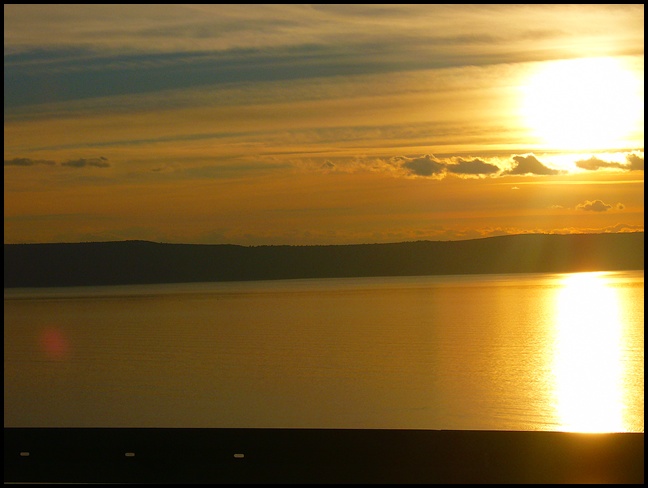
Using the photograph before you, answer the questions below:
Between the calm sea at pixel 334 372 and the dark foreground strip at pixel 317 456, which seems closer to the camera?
the dark foreground strip at pixel 317 456

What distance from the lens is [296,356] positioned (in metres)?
23.5

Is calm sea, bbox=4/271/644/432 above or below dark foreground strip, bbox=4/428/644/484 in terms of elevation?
above

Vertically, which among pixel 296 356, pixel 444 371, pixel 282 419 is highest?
pixel 296 356

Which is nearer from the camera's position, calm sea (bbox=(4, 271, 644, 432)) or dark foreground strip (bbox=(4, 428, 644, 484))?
dark foreground strip (bbox=(4, 428, 644, 484))

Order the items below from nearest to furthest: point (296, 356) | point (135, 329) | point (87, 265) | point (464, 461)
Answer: point (464, 461) < point (296, 356) < point (135, 329) < point (87, 265)

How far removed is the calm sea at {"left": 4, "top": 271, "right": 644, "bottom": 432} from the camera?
13.7 m

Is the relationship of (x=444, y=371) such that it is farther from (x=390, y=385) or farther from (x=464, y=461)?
(x=464, y=461)

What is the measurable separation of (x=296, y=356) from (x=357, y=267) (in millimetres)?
87227

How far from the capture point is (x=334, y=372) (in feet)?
64.8

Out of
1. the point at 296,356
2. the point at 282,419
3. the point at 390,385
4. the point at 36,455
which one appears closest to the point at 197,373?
the point at 296,356

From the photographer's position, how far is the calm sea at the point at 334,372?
13719 mm

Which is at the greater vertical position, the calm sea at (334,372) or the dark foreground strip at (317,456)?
the calm sea at (334,372)

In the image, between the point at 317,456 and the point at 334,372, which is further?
the point at 334,372

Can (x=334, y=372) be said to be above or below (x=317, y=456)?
above
